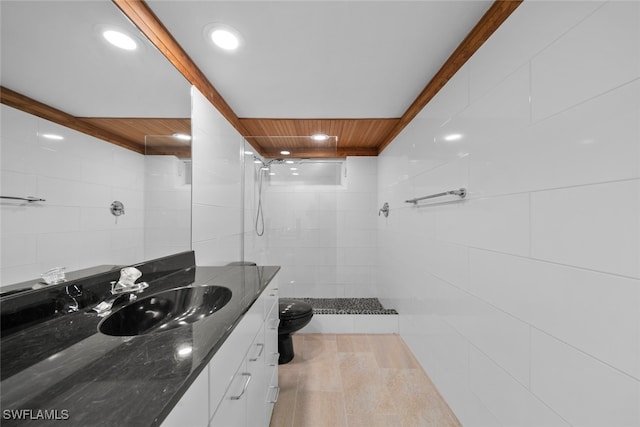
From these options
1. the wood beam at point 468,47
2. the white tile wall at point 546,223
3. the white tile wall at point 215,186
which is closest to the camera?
the white tile wall at point 546,223

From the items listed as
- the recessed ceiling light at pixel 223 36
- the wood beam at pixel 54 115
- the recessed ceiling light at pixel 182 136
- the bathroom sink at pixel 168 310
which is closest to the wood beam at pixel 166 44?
the recessed ceiling light at pixel 223 36

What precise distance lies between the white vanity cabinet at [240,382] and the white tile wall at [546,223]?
1.12m

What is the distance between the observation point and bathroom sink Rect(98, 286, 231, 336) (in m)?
0.97

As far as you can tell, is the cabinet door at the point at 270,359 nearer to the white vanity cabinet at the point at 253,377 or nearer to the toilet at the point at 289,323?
the white vanity cabinet at the point at 253,377

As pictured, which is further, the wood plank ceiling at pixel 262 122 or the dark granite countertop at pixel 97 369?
the wood plank ceiling at pixel 262 122

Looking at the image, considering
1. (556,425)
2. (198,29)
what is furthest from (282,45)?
(556,425)

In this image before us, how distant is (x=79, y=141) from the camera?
0.91 metres

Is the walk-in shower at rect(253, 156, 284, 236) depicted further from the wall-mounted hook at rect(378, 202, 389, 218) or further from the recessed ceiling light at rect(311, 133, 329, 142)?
the wall-mounted hook at rect(378, 202, 389, 218)

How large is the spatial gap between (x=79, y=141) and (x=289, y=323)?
1.76m

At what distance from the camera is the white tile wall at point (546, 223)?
2.26ft

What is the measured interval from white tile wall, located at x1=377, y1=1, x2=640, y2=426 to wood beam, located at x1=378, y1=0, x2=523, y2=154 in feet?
0.17

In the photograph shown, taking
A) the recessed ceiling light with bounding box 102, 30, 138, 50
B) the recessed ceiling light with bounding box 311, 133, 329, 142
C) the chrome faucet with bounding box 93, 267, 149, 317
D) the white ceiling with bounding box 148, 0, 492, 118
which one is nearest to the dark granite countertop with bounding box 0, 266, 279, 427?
the chrome faucet with bounding box 93, 267, 149, 317

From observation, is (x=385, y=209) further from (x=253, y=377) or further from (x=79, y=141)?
(x=79, y=141)

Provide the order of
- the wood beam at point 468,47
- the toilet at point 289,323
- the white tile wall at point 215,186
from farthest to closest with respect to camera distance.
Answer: the toilet at point 289,323 → the white tile wall at point 215,186 → the wood beam at point 468,47
